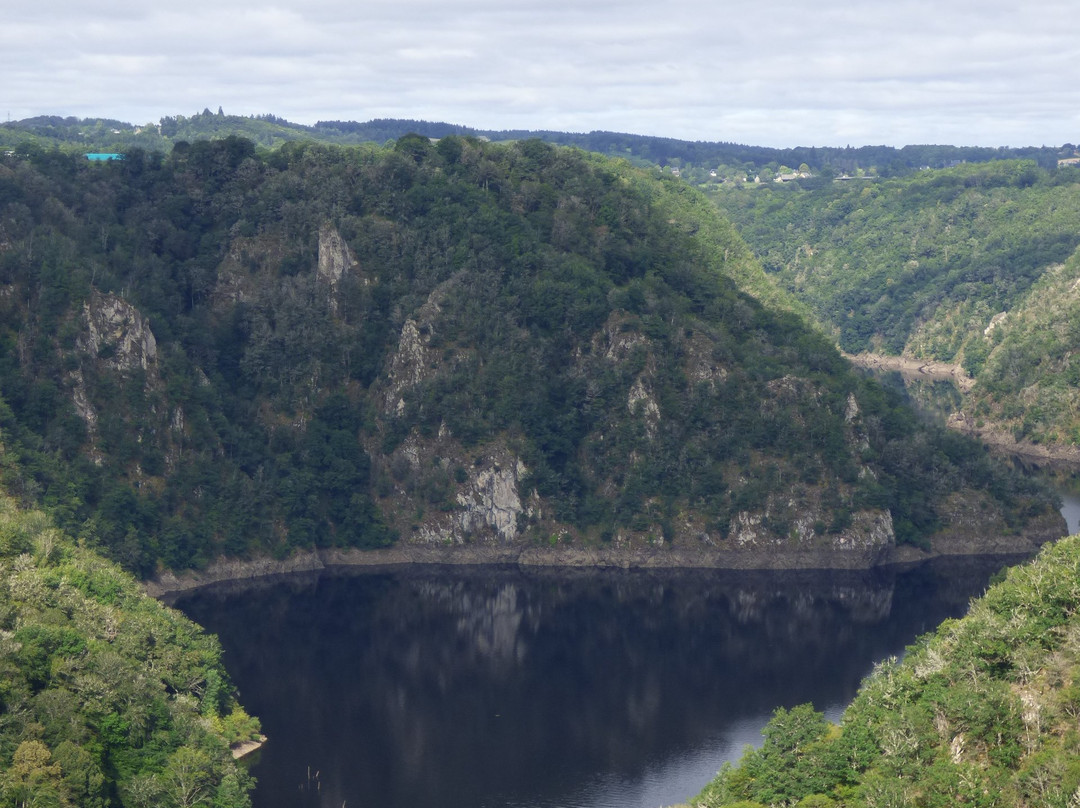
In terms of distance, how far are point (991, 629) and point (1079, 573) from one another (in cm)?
688

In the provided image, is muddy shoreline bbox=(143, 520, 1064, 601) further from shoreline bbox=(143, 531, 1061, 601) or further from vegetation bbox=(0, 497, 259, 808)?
vegetation bbox=(0, 497, 259, 808)

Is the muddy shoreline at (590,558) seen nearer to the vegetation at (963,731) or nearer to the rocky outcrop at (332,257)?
the rocky outcrop at (332,257)

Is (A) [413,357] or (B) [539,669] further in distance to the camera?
(A) [413,357]

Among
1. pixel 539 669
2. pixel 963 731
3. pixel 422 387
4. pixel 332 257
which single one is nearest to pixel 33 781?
pixel 539 669

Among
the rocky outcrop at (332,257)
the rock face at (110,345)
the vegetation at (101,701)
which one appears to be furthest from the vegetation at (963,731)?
the rocky outcrop at (332,257)

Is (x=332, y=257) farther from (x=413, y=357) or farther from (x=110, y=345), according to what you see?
(x=110, y=345)

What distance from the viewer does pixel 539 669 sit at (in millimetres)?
126188

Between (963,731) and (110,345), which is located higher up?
(110,345)

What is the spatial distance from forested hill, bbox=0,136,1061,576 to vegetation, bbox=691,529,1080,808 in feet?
222

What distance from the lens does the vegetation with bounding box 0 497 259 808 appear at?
86.8 meters

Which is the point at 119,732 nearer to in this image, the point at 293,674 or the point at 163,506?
the point at 293,674

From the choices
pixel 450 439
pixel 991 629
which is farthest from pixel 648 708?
pixel 450 439

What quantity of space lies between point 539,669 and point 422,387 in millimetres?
46215

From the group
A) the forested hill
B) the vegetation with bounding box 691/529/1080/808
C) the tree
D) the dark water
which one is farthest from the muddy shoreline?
the tree
